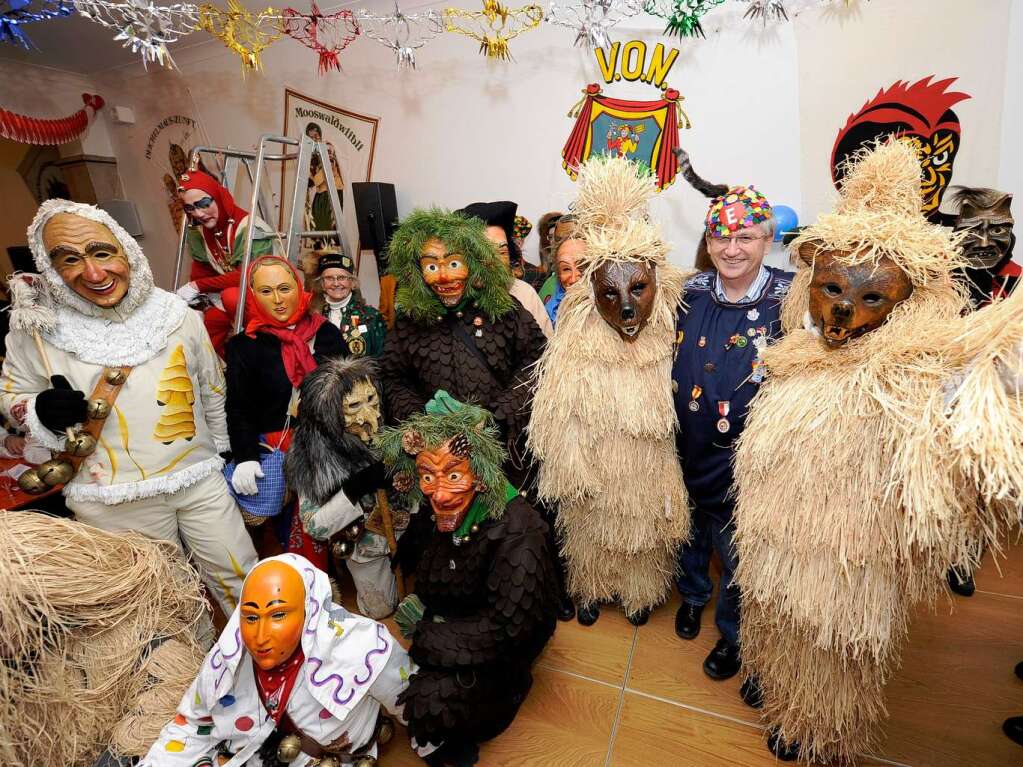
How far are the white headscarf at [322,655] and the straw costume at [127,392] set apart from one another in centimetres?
76

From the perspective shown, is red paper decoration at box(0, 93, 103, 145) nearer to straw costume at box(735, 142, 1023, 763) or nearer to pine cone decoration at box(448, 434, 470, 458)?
pine cone decoration at box(448, 434, 470, 458)

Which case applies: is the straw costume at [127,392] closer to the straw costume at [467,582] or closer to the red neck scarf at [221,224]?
the straw costume at [467,582]

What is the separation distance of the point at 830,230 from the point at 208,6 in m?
3.65

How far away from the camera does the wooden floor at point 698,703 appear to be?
73.9 inches

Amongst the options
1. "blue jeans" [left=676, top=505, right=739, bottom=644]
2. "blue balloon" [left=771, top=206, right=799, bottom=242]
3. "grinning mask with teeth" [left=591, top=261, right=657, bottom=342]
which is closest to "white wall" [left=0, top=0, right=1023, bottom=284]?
"blue balloon" [left=771, top=206, right=799, bottom=242]

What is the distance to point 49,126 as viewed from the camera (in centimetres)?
515

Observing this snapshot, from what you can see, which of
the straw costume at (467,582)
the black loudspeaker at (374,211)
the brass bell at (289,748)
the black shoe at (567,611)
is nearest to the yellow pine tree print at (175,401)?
the straw costume at (467,582)

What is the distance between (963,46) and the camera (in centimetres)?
284

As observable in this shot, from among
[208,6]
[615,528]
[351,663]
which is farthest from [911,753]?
[208,6]

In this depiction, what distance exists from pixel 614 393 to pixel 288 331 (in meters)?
1.64

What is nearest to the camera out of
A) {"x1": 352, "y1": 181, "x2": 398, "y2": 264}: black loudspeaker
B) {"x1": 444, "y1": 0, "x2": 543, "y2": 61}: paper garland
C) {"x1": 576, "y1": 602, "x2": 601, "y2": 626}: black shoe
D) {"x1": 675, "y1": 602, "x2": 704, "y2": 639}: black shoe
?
{"x1": 675, "y1": 602, "x2": 704, "y2": 639}: black shoe

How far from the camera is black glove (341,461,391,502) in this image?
225cm

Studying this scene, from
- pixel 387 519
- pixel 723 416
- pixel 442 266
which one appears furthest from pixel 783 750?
pixel 442 266

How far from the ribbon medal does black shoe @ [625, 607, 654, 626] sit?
3.70 feet
